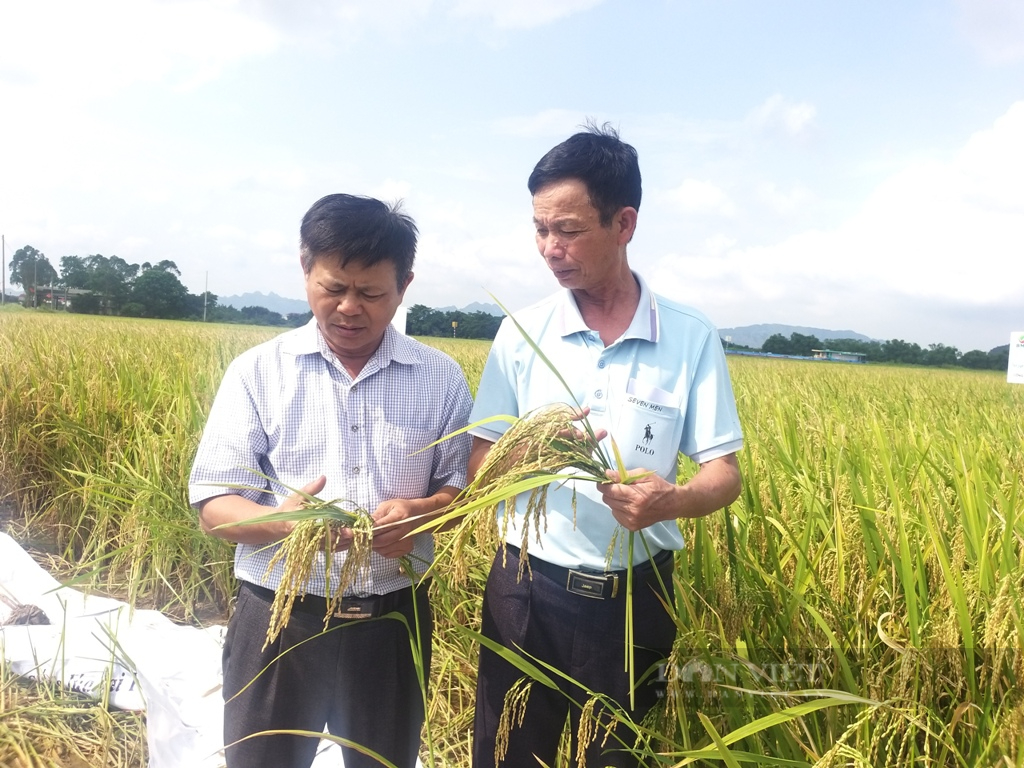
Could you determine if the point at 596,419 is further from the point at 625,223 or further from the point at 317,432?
the point at 317,432

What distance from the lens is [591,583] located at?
4.91ft

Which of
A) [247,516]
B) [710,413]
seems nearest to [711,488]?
[710,413]

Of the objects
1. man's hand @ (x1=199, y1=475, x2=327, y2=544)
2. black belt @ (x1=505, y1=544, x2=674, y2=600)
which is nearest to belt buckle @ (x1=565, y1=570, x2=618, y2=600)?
black belt @ (x1=505, y1=544, x2=674, y2=600)

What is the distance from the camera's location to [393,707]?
1.58 metres

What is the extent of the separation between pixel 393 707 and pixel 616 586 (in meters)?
0.59

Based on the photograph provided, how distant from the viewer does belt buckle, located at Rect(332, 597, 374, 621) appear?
4.89 feet

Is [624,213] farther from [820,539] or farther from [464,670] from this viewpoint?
[464,670]

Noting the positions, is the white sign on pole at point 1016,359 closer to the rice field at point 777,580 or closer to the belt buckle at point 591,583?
the rice field at point 777,580

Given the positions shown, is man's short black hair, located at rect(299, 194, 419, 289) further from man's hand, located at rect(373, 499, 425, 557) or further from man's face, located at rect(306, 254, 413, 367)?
man's hand, located at rect(373, 499, 425, 557)

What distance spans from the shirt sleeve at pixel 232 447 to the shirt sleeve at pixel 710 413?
94cm

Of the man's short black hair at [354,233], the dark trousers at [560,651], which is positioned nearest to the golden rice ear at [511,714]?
the dark trousers at [560,651]

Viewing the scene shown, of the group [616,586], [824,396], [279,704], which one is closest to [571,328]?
[616,586]

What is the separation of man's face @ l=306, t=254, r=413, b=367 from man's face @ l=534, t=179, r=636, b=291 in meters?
0.35

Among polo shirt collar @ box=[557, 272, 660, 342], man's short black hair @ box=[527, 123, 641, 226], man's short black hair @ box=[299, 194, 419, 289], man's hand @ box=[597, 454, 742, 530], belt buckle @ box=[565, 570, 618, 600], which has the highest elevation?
man's short black hair @ box=[527, 123, 641, 226]
